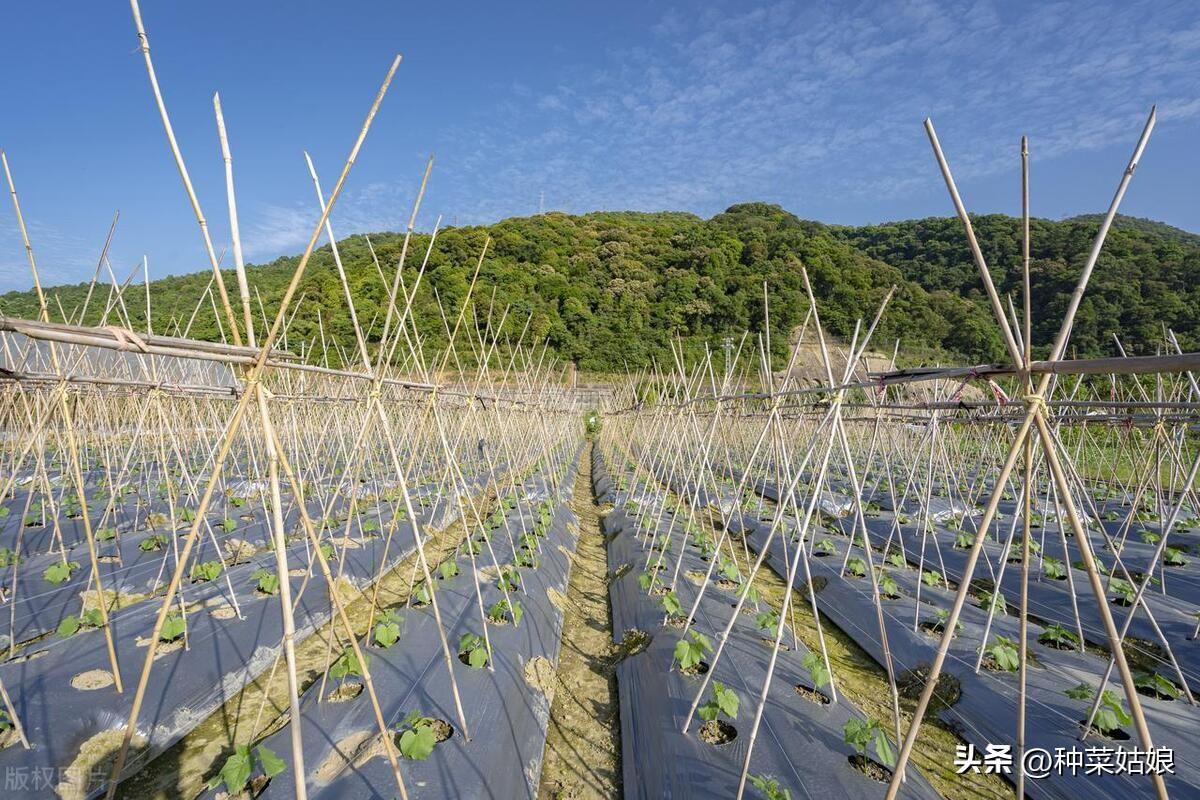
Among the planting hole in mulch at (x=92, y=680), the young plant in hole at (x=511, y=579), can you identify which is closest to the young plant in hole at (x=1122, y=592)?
the young plant in hole at (x=511, y=579)

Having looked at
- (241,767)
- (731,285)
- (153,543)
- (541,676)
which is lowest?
(541,676)

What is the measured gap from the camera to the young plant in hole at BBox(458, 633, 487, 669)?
532 cm

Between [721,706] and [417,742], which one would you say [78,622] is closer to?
[417,742]

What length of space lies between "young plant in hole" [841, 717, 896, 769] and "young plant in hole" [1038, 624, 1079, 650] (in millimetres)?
3891

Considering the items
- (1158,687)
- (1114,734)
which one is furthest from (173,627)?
(1158,687)

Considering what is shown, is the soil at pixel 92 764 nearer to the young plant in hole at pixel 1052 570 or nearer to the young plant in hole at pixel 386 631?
the young plant in hole at pixel 386 631

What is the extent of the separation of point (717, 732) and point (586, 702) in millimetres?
1928

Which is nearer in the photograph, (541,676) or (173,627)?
(173,627)

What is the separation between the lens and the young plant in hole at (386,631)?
546 cm

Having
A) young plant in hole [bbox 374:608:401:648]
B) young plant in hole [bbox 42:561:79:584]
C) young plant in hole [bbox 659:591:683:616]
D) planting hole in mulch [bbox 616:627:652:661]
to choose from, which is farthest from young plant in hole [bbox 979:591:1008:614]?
young plant in hole [bbox 42:561:79:584]

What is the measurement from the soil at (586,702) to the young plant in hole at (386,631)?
1.94m

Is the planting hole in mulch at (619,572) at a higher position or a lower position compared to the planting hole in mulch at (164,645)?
lower

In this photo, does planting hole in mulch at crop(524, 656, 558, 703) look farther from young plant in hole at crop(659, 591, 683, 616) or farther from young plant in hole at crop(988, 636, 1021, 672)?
young plant in hole at crop(988, 636, 1021, 672)

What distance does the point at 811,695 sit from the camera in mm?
5168
